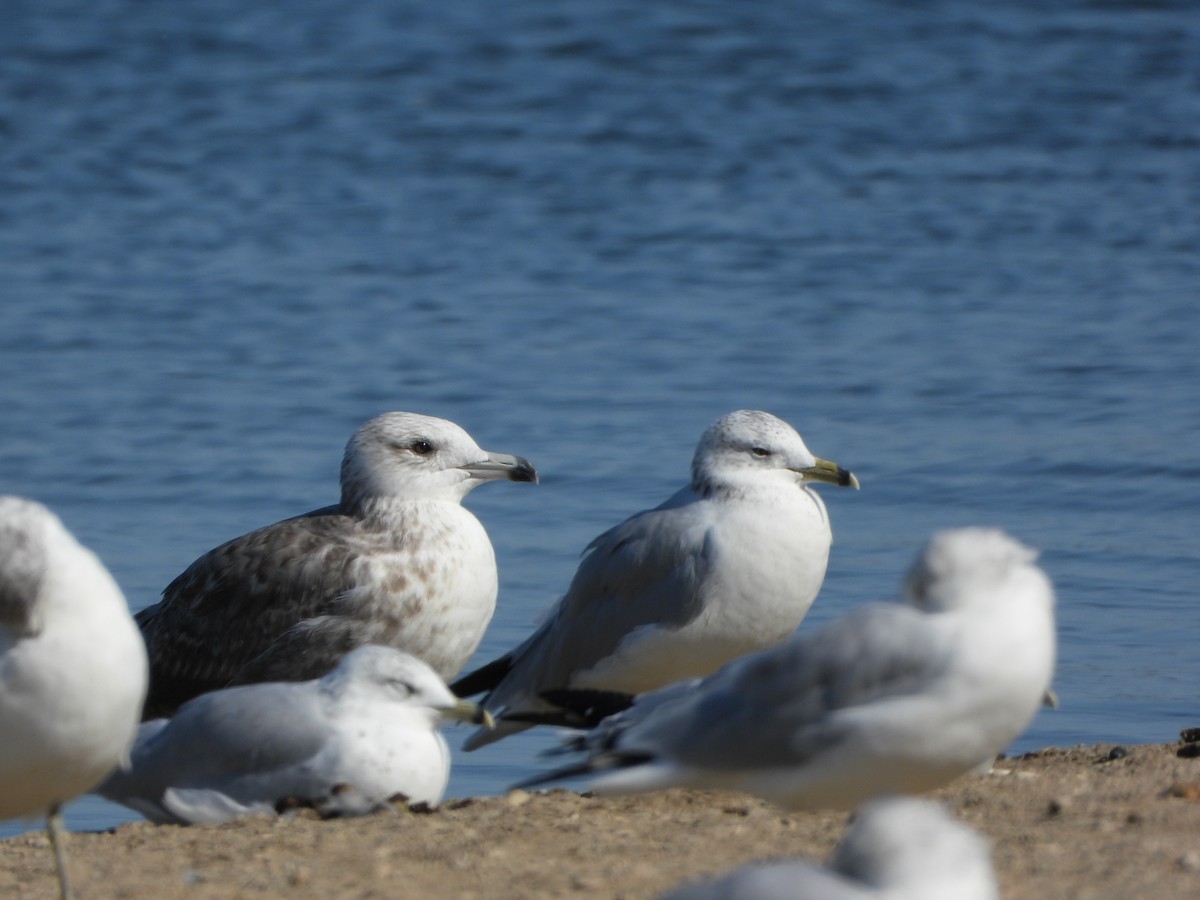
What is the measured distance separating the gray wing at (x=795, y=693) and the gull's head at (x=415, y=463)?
206 centimetres

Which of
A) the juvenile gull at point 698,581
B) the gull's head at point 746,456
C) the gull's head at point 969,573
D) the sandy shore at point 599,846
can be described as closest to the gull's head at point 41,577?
the sandy shore at point 599,846

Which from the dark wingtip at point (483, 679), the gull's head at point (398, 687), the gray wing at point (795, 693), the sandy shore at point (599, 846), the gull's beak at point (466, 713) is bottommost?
the dark wingtip at point (483, 679)

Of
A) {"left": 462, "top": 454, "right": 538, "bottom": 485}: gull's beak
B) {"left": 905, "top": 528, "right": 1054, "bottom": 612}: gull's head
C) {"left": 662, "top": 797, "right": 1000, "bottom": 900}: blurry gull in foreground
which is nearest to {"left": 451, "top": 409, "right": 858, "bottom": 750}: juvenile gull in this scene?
{"left": 462, "top": 454, "right": 538, "bottom": 485}: gull's beak

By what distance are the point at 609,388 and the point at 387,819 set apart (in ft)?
22.3

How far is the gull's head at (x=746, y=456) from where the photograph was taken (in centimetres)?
661

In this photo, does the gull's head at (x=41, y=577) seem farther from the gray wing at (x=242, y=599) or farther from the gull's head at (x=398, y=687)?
the gray wing at (x=242, y=599)

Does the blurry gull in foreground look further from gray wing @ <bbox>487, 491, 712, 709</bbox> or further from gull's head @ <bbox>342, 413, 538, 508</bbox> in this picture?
gull's head @ <bbox>342, 413, 538, 508</bbox>

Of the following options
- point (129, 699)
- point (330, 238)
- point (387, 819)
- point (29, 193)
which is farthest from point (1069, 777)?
point (29, 193)

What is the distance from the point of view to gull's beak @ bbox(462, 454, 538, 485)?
23.2 feet

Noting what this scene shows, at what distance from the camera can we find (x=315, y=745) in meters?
5.61

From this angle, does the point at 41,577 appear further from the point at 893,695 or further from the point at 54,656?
the point at 893,695

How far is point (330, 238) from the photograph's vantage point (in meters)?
17.1

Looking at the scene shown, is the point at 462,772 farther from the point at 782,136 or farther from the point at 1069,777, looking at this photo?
the point at 782,136

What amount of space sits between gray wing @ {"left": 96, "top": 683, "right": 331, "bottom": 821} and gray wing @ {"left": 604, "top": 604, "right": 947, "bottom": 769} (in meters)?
0.99
